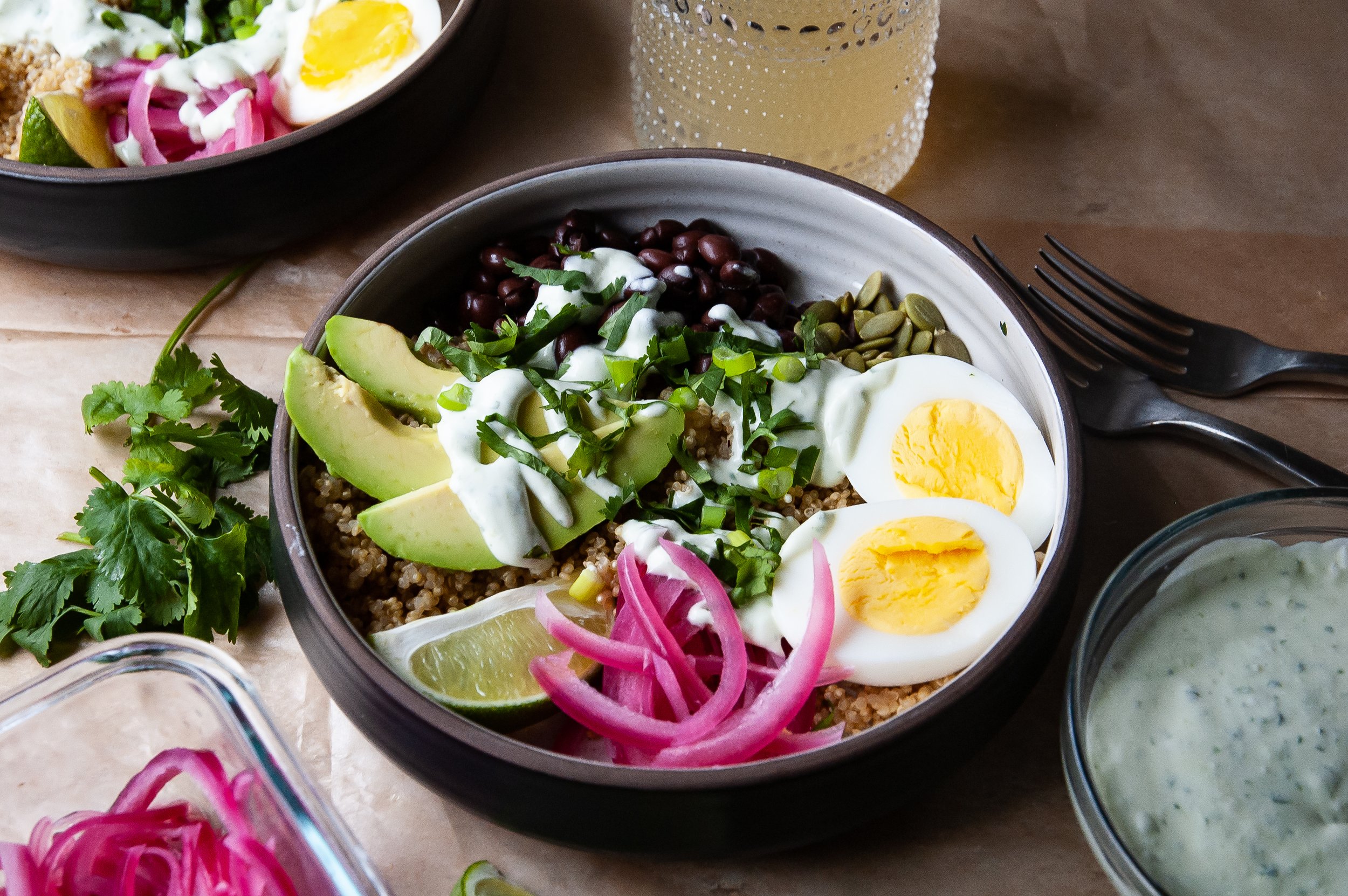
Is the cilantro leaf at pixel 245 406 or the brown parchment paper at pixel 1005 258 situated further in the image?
the cilantro leaf at pixel 245 406

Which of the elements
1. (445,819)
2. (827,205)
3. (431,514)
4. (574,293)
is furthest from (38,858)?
(827,205)

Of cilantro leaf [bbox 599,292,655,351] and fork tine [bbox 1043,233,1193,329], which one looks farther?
fork tine [bbox 1043,233,1193,329]

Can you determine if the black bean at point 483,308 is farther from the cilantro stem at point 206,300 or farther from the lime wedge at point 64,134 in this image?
the lime wedge at point 64,134

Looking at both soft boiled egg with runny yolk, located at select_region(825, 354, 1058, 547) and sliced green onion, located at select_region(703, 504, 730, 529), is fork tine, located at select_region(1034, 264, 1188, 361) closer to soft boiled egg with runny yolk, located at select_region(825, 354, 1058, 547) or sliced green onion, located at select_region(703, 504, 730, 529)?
soft boiled egg with runny yolk, located at select_region(825, 354, 1058, 547)

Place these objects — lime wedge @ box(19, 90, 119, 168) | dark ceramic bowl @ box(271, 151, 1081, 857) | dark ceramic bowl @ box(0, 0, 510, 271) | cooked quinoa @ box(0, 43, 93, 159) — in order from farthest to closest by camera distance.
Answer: cooked quinoa @ box(0, 43, 93, 159) → lime wedge @ box(19, 90, 119, 168) → dark ceramic bowl @ box(0, 0, 510, 271) → dark ceramic bowl @ box(271, 151, 1081, 857)

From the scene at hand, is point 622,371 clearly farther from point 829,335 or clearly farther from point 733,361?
point 829,335

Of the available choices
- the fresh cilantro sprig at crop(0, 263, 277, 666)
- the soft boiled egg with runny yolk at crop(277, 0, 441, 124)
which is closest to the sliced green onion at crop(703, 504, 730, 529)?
the fresh cilantro sprig at crop(0, 263, 277, 666)

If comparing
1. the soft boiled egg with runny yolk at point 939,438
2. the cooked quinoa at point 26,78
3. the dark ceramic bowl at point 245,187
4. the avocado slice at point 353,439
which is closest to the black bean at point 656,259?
the soft boiled egg with runny yolk at point 939,438
